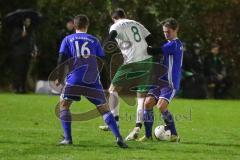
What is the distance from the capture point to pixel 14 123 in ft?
46.2

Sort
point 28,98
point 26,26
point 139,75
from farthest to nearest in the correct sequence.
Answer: point 26,26
point 28,98
point 139,75

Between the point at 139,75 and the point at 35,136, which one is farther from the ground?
the point at 139,75

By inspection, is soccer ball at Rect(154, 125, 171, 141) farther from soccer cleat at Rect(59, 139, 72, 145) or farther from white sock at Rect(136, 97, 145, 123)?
soccer cleat at Rect(59, 139, 72, 145)

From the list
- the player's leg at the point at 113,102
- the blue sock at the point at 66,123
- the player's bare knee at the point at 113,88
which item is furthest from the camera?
the player's leg at the point at 113,102

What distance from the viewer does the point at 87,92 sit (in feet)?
34.9

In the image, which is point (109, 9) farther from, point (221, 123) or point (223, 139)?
point (223, 139)

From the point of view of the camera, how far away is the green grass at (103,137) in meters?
9.74

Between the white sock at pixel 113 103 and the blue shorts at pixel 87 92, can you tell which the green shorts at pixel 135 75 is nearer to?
the white sock at pixel 113 103

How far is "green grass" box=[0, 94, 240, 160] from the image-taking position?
974 centimetres

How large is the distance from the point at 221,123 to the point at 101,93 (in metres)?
5.29

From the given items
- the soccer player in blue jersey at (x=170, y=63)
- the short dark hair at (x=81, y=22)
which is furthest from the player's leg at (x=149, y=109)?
the short dark hair at (x=81, y=22)

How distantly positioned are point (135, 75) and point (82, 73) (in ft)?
9.98

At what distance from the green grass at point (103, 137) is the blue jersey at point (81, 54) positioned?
0.97m

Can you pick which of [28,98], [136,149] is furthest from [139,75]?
[28,98]
